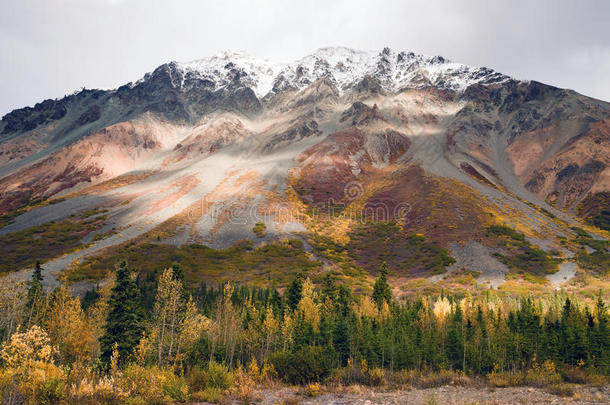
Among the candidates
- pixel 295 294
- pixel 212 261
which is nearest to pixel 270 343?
pixel 295 294

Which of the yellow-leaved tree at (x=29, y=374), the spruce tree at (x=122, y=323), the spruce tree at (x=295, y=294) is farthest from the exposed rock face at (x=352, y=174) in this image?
the yellow-leaved tree at (x=29, y=374)

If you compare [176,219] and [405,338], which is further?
[176,219]

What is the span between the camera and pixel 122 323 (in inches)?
1133

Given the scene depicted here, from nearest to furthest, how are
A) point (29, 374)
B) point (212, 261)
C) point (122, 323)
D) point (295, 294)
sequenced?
1. point (29, 374)
2. point (122, 323)
3. point (295, 294)
4. point (212, 261)

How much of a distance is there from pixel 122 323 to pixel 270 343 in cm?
1642

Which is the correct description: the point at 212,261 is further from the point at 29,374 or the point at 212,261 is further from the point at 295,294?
the point at 29,374

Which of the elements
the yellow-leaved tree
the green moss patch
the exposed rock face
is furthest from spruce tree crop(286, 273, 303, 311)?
the exposed rock face

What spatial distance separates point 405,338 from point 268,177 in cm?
11117

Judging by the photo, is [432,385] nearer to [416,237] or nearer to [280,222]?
[416,237]

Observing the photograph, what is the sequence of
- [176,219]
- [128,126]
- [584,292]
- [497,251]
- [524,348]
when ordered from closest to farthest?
[524,348], [584,292], [497,251], [176,219], [128,126]

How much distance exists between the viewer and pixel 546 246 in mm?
85062

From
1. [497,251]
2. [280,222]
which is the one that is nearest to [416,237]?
[497,251]

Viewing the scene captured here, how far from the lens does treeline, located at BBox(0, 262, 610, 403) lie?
78.9 feet

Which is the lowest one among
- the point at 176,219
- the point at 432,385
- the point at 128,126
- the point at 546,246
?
the point at 432,385
